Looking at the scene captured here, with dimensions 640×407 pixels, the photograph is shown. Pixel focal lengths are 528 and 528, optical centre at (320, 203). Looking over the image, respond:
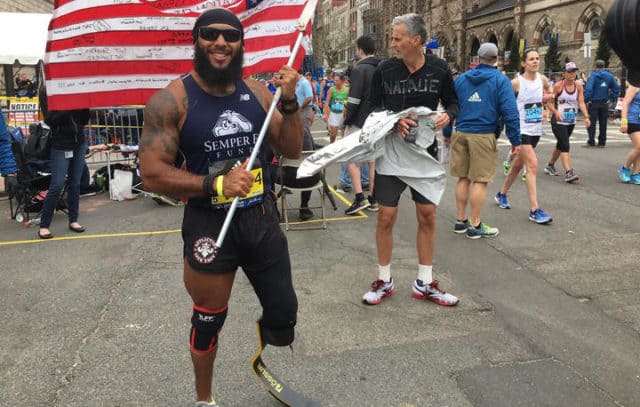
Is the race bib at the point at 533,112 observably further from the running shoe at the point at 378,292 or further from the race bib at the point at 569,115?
the running shoe at the point at 378,292

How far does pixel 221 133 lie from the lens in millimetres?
2457

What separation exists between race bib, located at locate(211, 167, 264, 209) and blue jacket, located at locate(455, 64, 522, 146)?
12.1 ft

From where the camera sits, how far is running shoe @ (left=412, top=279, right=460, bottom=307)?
162 inches

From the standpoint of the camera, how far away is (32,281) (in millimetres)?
4879

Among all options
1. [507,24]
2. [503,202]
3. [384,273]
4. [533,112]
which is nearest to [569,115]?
[533,112]

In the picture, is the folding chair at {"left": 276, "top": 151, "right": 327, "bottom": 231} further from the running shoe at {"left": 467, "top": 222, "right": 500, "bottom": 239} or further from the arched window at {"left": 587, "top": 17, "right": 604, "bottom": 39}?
the arched window at {"left": 587, "top": 17, "right": 604, "bottom": 39}

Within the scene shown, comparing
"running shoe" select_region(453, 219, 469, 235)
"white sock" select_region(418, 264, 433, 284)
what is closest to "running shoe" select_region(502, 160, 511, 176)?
"running shoe" select_region(453, 219, 469, 235)

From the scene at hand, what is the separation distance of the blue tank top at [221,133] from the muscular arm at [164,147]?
0.20 ft

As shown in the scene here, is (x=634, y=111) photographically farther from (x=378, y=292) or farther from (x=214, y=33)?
(x=214, y=33)

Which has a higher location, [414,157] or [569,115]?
[569,115]

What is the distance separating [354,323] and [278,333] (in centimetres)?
125

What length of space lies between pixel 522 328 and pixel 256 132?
8.01 ft

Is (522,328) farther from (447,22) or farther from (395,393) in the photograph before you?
(447,22)

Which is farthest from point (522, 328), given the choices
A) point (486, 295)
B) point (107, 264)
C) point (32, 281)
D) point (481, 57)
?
point (32, 281)
